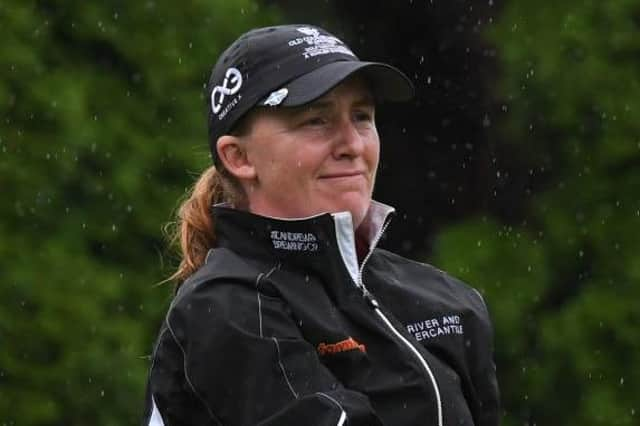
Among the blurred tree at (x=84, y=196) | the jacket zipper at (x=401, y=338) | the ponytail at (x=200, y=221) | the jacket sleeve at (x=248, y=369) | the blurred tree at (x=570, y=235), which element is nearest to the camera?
the jacket sleeve at (x=248, y=369)

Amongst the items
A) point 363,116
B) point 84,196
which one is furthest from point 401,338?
point 84,196

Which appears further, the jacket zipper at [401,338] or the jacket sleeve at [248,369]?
the jacket zipper at [401,338]

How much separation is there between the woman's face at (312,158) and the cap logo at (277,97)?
0.6 inches

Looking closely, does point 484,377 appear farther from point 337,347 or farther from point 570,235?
point 570,235

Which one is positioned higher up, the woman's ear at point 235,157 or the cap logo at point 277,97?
the cap logo at point 277,97

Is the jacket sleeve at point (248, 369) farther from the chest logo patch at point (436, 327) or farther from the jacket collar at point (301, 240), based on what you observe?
the chest logo patch at point (436, 327)

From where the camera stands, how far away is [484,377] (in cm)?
306

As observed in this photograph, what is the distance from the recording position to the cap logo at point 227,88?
3.00 metres

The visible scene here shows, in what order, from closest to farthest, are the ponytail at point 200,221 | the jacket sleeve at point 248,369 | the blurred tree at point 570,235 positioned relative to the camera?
the jacket sleeve at point 248,369
the ponytail at point 200,221
the blurred tree at point 570,235

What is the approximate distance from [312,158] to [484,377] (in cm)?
56

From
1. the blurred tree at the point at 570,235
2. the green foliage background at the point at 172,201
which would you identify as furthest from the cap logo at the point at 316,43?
the blurred tree at the point at 570,235

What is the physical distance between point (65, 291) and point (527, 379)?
2243 millimetres

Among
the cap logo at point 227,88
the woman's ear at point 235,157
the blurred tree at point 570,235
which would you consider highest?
the cap logo at point 227,88

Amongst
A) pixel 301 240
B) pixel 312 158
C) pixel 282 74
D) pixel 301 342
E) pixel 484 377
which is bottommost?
pixel 484 377
